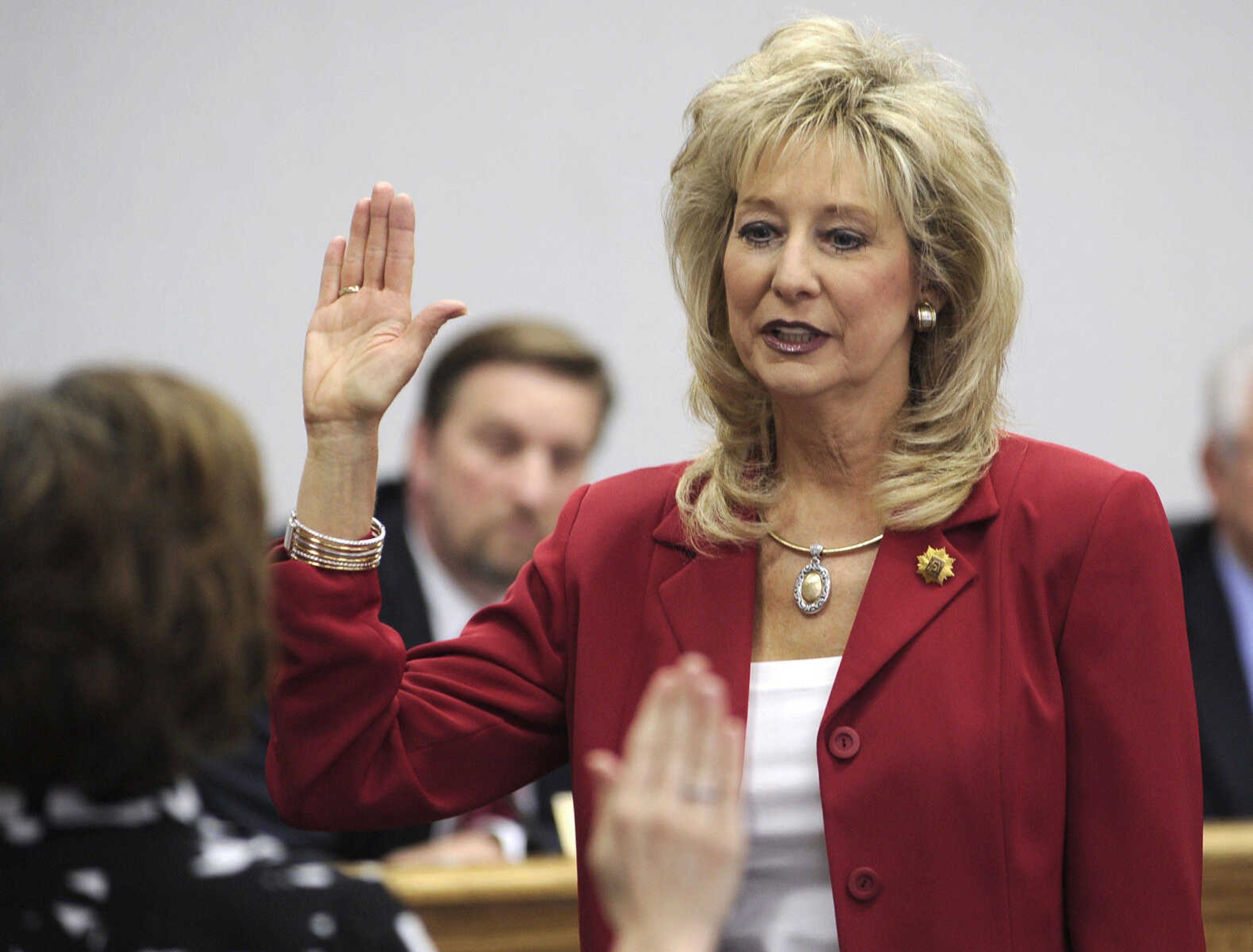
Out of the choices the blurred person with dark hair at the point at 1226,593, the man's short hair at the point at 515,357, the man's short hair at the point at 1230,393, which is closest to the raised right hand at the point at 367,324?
the blurred person with dark hair at the point at 1226,593

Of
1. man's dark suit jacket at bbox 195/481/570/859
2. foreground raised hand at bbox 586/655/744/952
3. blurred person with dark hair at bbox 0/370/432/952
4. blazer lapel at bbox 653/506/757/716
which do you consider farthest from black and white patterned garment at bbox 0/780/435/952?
man's dark suit jacket at bbox 195/481/570/859

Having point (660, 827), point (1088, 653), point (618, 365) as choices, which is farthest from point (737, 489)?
point (618, 365)

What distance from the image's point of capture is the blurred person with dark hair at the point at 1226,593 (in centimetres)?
370

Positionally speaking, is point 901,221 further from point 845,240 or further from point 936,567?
point 936,567

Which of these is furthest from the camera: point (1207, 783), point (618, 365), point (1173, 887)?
point (618, 365)

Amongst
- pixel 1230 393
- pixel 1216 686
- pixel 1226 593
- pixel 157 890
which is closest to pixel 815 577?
pixel 157 890

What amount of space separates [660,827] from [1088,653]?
0.91m

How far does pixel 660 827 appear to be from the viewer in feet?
4.18

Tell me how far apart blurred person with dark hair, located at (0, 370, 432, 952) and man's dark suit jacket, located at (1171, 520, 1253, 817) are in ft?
8.75

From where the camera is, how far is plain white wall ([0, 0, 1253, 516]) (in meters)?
4.65

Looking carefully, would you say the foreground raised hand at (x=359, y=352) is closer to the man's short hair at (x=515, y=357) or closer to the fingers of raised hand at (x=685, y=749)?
the fingers of raised hand at (x=685, y=749)

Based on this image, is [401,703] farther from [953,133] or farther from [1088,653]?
[953,133]

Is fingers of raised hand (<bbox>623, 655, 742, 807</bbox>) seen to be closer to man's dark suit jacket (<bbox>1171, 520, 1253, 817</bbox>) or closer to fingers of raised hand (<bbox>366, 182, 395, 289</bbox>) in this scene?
fingers of raised hand (<bbox>366, 182, 395, 289</bbox>)

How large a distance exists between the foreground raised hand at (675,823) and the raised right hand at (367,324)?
36.8 inches
